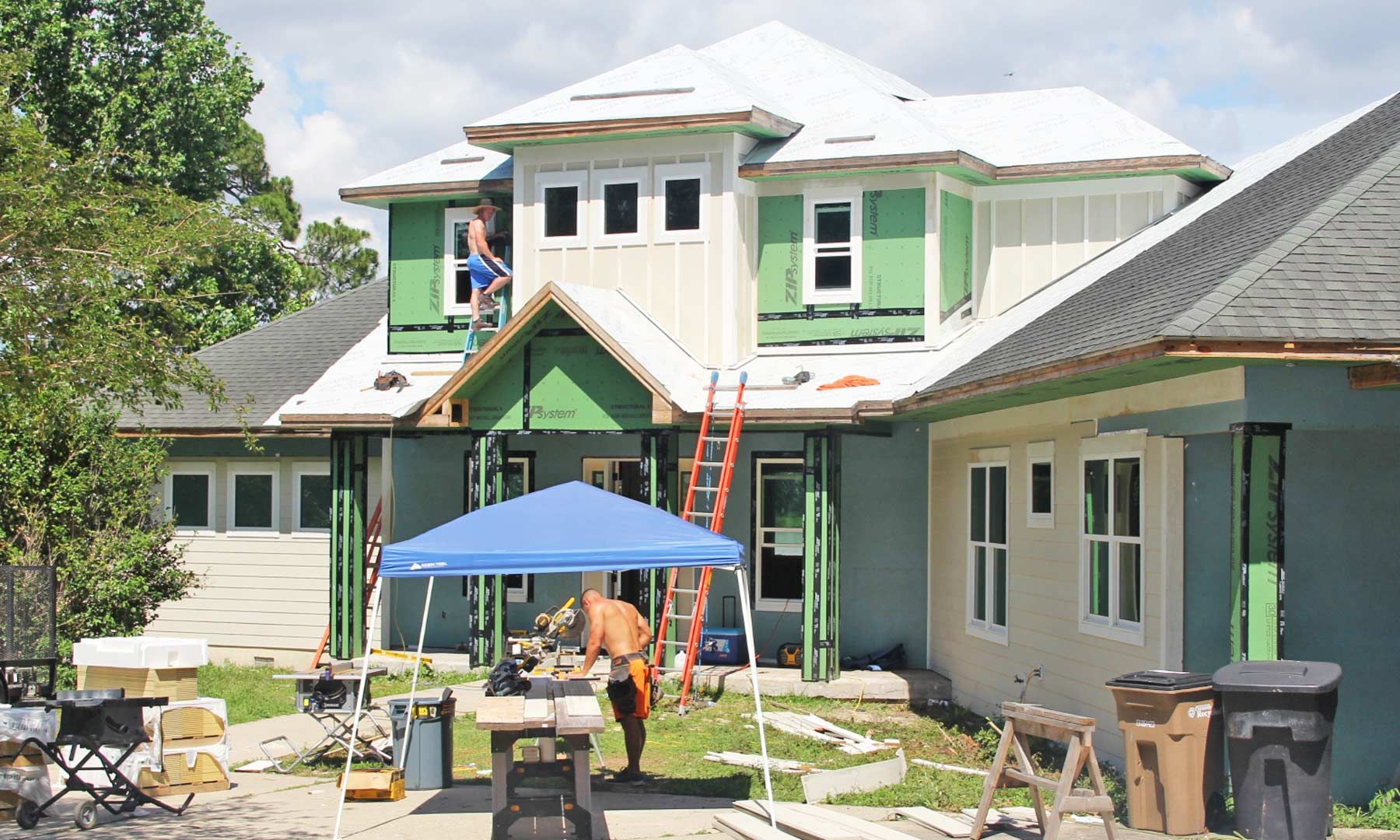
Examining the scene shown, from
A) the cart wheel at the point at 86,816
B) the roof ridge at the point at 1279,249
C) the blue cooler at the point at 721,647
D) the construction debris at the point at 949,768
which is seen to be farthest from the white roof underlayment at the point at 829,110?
the cart wheel at the point at 86,816

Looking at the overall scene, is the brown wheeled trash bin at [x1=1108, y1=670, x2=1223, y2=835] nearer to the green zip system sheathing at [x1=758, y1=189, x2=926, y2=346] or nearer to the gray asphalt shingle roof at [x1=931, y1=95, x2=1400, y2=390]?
the gray asphalt shingle roof at [x1=931, y1=95, x2=1400, y2=390]

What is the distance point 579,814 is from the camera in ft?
32.7

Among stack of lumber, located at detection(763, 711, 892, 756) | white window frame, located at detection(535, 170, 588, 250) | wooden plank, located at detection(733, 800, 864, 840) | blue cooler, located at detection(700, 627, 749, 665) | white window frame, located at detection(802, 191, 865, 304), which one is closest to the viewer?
wooden plank, located at detection(733, 800, 864, 840)

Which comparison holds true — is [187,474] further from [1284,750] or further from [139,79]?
[1284,750]

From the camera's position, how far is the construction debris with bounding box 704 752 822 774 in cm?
1288

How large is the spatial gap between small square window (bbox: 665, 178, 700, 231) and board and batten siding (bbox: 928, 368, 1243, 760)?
4.00 m

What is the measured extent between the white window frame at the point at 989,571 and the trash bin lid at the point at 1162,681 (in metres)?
5.47

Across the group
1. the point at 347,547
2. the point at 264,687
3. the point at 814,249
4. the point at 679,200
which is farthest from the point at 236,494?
the point at 814,249

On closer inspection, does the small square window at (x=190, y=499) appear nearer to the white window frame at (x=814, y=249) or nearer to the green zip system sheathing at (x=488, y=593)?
the green zip system sheathing at (x=488, y=593)

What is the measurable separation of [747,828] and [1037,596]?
18.8ft

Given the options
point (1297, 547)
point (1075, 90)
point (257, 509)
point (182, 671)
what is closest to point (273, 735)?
point (182, 671)

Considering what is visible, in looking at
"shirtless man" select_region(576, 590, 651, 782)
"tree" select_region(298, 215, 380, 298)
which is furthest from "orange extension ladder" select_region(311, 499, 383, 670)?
"tree" select_region(298, 215, 380, 298)

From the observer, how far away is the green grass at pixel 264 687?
648 inches

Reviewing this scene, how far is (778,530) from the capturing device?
768 inches
